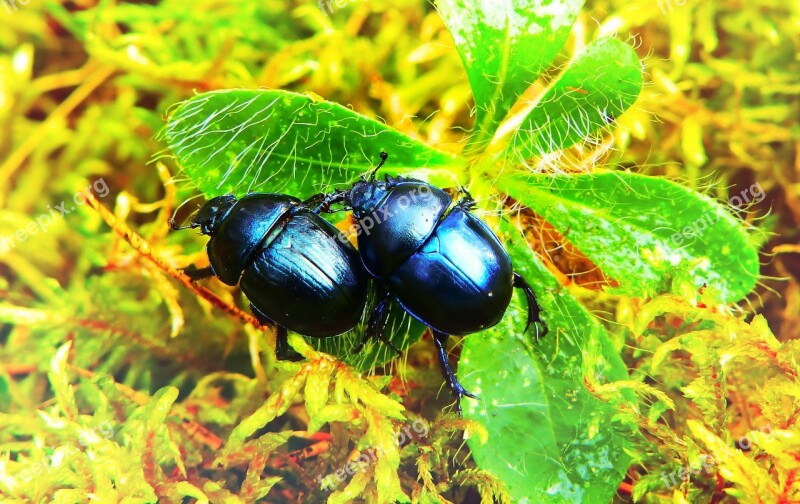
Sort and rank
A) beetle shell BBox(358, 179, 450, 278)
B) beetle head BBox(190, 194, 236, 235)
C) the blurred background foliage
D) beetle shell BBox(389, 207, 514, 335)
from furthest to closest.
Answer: the blurred background foliage, beetle head BBox(190, 194, 236, 235), beetle shell BBox(358, 179, 450, 278), beetle shell BBox(389, 207, 514, 335)

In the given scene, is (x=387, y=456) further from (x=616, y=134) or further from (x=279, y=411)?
(x=616, y=134)

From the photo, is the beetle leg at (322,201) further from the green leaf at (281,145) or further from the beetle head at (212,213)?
the beetle head at (212,213)

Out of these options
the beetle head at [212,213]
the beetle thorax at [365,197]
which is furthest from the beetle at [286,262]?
the beetle thorax at [365,197]

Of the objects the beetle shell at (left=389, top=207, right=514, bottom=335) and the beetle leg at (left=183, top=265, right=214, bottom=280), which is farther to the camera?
the beetle leg at (left=183, top=265, right=214, bottom=280)

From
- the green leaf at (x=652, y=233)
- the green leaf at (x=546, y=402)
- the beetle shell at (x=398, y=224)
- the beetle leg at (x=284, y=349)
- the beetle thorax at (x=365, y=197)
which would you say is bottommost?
the green leaf at (x=546, y=402)

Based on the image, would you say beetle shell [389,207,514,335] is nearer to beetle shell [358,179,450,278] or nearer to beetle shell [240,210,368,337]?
beetle shell [358,179,450,278]

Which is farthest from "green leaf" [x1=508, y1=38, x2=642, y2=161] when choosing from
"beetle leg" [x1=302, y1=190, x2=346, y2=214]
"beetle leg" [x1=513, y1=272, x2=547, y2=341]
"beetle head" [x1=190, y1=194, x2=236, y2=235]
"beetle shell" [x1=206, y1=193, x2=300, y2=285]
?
"beetle head" [x1=190, y1=194, x2=236, y2=235]

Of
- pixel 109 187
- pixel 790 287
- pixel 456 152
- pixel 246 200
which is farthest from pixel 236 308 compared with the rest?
pixel 790 287

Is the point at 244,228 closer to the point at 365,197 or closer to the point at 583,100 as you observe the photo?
the point at 365,197

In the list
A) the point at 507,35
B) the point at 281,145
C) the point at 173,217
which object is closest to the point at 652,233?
the point at 507,35
